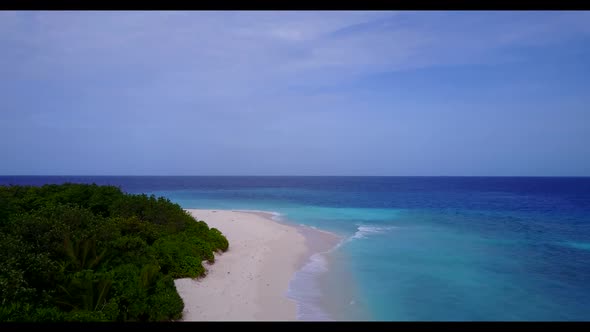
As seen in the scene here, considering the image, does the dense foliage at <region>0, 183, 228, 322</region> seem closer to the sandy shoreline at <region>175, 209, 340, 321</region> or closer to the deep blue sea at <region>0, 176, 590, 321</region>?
the sandy shoreline at <region>175, 209, 340, 321</region>

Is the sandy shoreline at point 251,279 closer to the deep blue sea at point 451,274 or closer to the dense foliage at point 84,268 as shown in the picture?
the deep blue sea at point 451,274

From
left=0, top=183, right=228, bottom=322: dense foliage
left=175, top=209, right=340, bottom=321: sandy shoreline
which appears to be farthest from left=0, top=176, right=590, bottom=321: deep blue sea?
left=0, top=183, right=228, bottom=322: dense foliage

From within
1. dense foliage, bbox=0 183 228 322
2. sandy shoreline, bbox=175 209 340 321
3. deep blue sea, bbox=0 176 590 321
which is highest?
dense foliage, bbox=0 183 228 322

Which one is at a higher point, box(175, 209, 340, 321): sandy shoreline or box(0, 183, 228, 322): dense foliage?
box(0, 183, 228, 322): dense foliage

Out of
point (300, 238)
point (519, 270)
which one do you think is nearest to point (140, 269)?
point (300, 238)

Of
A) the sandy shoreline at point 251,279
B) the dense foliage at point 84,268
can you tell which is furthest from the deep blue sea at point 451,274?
the dense foliage at point 84,268
